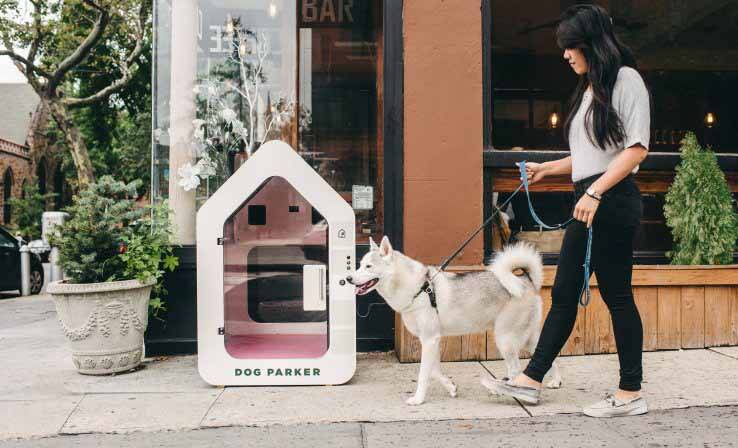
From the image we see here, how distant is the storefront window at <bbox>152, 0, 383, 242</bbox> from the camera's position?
579 centimetres

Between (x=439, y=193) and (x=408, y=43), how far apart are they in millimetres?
1286

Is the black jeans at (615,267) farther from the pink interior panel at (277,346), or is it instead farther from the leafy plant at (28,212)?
the leafy plant at (28,212)

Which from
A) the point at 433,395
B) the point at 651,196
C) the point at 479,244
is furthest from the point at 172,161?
the point at 651,196

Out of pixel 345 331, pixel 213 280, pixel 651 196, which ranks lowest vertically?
pixel 345 331

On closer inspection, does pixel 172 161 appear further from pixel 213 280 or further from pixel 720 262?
pixel 720 262

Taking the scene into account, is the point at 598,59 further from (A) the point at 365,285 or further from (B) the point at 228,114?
(B) the point at 228,114

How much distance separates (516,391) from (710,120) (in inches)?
183

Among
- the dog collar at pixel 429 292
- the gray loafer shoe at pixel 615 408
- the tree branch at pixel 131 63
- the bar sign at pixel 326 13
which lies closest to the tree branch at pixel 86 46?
the tree branch at pixel 131 63

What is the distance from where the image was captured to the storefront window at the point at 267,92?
19.0 ft

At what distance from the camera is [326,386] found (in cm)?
440

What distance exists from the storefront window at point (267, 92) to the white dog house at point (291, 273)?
1094mm

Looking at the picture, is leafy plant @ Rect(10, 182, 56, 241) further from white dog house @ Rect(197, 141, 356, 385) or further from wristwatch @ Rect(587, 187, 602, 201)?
wristwatch @ Rect(587, 187, 602, 201)

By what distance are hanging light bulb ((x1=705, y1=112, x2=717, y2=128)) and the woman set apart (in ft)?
12.1

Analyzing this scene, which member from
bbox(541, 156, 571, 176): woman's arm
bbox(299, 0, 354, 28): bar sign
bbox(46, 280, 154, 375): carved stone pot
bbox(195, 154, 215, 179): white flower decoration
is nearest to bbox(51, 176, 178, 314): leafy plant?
bbox(46, 280, 154, 375): carved stone pot
